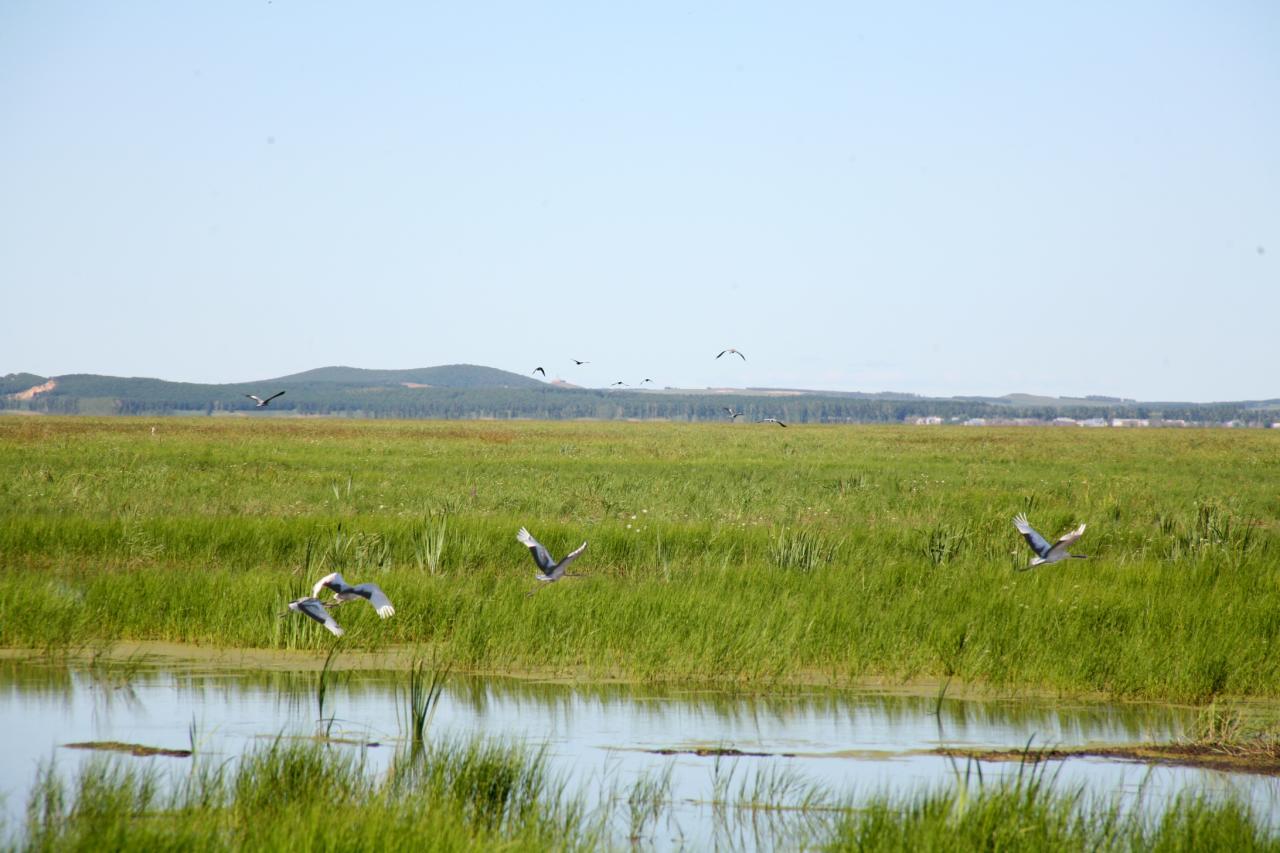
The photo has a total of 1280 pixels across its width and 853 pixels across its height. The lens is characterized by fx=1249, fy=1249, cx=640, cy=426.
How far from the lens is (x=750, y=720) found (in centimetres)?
989

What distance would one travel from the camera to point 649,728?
9.45 m

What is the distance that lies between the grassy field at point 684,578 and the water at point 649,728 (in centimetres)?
83

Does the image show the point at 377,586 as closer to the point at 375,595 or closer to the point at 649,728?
the point at 375,595

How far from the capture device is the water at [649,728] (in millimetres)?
7750

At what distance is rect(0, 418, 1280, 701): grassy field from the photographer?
1183cm

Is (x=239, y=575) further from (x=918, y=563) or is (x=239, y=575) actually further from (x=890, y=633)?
(x=918, y=563)

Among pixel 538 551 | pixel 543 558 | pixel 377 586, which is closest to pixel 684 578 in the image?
pixel 543 558

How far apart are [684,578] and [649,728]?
260 inches

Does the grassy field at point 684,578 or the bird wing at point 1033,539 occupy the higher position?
the bird wing at point 1033,539

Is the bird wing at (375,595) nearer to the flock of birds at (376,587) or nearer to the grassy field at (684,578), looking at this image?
the flock of birds at (376,587)

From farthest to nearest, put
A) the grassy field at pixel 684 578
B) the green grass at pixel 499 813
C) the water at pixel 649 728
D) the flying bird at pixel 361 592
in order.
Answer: the grassy field at pixel 684 578, the flying bird at pixel 361 592, the water at pixel 649 728, the green grass at pixel 499 813

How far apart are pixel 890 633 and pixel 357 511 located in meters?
13.8

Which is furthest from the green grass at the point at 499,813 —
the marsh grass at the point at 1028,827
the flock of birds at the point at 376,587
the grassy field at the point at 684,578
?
the grassy field at the point at 684,578

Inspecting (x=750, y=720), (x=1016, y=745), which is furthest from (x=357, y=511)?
(x=1016, y=745)
